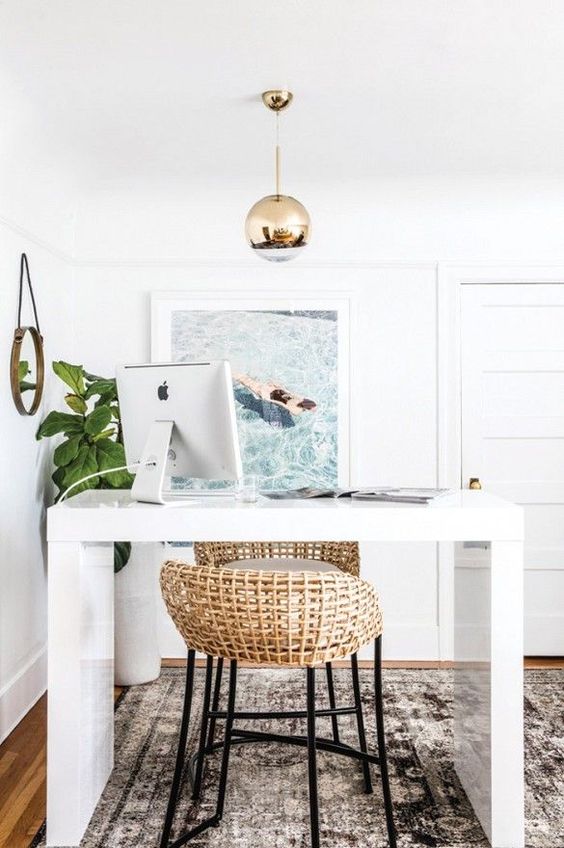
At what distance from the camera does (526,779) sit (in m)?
2.69

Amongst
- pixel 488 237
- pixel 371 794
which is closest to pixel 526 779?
pixel 371 794

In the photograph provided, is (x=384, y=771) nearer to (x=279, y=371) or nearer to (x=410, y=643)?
(x=410, y=643)

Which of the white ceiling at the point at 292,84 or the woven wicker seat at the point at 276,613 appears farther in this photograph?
the white ceiling at the point at 292,84

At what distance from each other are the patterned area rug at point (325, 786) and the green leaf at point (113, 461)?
95cm

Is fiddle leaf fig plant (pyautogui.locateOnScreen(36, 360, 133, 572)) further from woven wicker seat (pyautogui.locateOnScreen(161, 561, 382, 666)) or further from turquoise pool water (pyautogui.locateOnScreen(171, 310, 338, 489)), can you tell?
woven wicker seat (pyautogui.locateOnScreen(161, 561, 382, 666))

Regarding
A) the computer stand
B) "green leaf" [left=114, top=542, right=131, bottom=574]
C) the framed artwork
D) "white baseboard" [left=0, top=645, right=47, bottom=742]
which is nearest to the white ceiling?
the framed artwork

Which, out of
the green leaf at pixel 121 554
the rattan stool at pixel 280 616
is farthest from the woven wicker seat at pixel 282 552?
the green leaf at pixel 121 554

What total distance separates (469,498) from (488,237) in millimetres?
2173

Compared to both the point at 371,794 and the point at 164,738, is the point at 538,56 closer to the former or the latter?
the point at 371,794

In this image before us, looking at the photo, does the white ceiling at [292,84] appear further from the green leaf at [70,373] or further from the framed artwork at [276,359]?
the green leaf at [70,373]

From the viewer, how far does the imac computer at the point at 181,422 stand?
2.40 m

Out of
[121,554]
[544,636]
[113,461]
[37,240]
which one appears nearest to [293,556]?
[121,554]

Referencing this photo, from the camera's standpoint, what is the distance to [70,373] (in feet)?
12.0

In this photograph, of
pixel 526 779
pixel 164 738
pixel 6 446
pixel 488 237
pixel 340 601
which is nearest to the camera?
pixel 340 601
